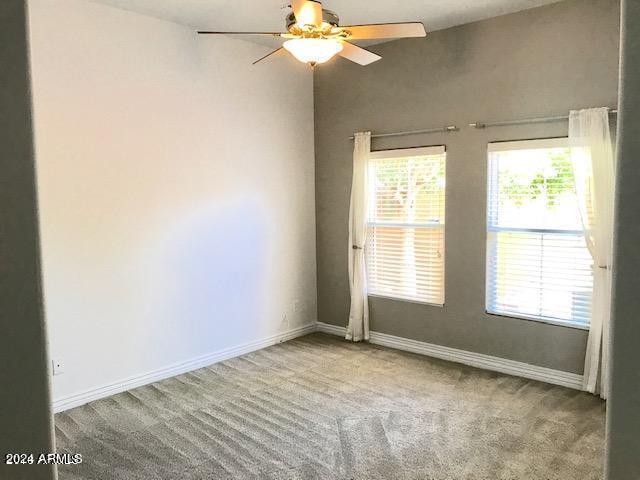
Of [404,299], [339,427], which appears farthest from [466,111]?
[339,427]

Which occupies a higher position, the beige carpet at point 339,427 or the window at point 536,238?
the window at point 536,238

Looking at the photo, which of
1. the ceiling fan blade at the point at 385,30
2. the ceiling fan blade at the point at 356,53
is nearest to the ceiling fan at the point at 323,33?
the ceiling fan blade at the point at 385,30

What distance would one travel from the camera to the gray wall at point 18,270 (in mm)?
1226

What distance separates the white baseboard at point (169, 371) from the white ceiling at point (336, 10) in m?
2.94

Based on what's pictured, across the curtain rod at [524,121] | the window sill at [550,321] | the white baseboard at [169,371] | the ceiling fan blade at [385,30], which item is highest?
the ceiling fan blade at [385,30]

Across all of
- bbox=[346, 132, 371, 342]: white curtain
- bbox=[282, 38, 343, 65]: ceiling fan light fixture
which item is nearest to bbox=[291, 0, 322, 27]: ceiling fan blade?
bbox=[282, 38, 343, 65]: ceiling fan light fixture

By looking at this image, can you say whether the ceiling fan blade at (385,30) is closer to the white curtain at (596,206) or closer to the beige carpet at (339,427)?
the white curtain at (596,206)

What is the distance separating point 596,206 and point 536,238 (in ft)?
1.79

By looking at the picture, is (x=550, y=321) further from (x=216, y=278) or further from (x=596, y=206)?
(x=216, y=278)

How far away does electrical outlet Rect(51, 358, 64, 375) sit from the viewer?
367 centimetres

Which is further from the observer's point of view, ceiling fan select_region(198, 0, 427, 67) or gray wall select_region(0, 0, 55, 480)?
ceiling fan select_region(198, 0, 427, 67)

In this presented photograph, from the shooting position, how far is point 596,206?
3.71m

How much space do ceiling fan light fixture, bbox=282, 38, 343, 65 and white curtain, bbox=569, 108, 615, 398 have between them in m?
2.00

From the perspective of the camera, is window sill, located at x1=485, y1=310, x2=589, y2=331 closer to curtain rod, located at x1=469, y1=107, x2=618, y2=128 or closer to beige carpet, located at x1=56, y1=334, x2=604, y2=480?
beige carpet, located at x1=56, y1=334, x2=604, y2=480
